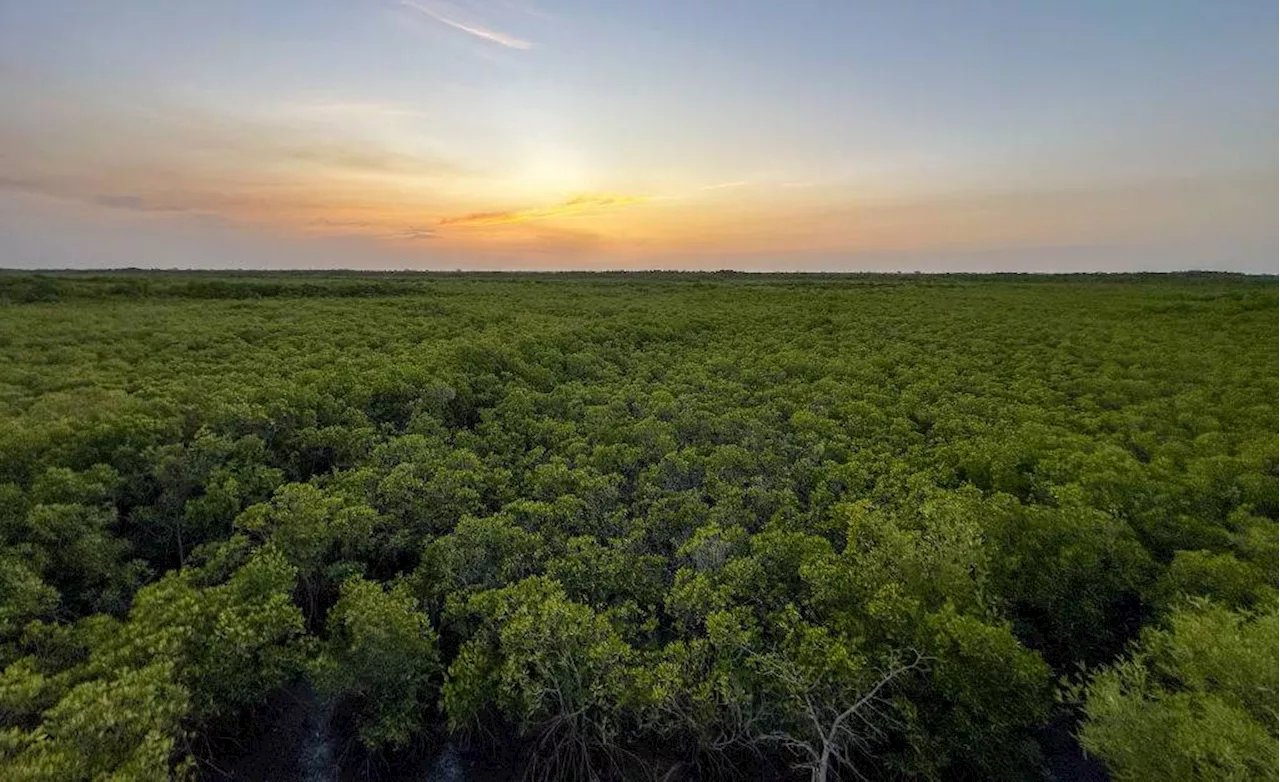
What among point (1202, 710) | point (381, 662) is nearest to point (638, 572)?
point (381, 662)

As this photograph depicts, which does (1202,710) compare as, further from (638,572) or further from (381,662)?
(381,662)

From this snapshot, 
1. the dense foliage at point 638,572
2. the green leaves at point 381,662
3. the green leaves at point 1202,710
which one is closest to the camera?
the green leaves at point 1202,710

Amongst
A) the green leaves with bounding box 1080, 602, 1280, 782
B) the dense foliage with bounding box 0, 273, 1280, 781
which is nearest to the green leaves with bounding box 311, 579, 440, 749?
the dense foliage with bounding box 0, 273, 1280, 781

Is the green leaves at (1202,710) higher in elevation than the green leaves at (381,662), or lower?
higher

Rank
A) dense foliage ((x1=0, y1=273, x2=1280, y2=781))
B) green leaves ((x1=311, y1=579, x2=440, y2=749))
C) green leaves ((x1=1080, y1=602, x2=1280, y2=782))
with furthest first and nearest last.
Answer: green leaves ((x1=311, y1=579, x2=440, y2=749))
dense foliage ((x1=0, y1=273, x2=1280, y2=781))
green leaves ((x1=1080, y1=602, x2=1280, y2=782))

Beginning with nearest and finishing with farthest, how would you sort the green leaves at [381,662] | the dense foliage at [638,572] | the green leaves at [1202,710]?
the green leaves at [1202,710]
the dense foliage at [638,572]
the green leaves at [381,662]

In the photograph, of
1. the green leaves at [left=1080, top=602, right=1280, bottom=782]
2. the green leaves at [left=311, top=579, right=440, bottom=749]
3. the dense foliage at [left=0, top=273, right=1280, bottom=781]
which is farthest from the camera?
the green leaves at [left=311, top=579, right=440, bottom=749]

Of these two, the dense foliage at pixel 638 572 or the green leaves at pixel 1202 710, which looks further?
the dense foliage at pixel 638 572

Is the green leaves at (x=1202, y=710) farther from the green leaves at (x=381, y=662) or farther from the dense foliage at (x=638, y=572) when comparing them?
the green leaves at (x=381, y=662)

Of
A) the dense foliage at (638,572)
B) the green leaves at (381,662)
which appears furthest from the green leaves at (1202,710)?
the green leaves at (381,662)

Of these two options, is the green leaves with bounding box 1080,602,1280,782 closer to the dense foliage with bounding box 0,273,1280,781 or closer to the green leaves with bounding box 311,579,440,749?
the dense foliage with bounding box 0,273,1280,781
